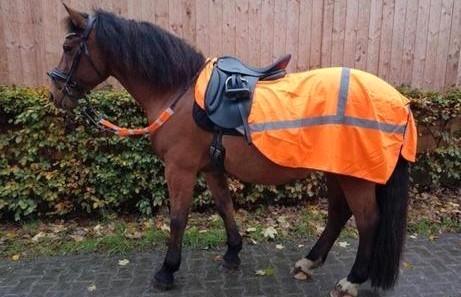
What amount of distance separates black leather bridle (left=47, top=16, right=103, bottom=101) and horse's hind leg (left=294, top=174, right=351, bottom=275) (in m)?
1.97

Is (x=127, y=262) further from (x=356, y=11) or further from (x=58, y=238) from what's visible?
(x=356, y=11)

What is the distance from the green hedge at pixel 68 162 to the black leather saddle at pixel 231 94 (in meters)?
1.65

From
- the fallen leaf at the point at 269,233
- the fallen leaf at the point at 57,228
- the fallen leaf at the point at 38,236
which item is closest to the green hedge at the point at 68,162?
the fallen leaf at the point at 57,228

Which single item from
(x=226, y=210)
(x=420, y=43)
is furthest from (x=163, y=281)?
(x=420, y=43)

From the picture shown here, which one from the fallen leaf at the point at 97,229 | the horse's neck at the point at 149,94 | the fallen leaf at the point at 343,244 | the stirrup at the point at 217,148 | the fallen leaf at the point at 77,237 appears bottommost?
the fallen leaf at the point at 77,237

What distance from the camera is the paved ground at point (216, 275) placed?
3.24m

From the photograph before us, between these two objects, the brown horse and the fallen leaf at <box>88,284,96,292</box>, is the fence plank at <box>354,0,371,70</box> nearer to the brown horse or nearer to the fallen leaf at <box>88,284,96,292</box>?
the brown horse

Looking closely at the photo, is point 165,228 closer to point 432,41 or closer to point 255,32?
point 255,32

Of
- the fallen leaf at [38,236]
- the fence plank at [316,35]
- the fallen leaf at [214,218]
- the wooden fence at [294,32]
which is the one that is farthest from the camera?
the fence plank at [316,35]

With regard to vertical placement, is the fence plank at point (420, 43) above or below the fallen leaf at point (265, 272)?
above

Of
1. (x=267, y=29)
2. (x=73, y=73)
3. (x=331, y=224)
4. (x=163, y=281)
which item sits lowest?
(x=163, y=281)

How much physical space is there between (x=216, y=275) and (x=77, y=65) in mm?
2019

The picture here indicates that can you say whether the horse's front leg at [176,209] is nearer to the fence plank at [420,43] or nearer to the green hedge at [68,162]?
the green hedge at [68,162]

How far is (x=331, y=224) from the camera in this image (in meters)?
3.34
